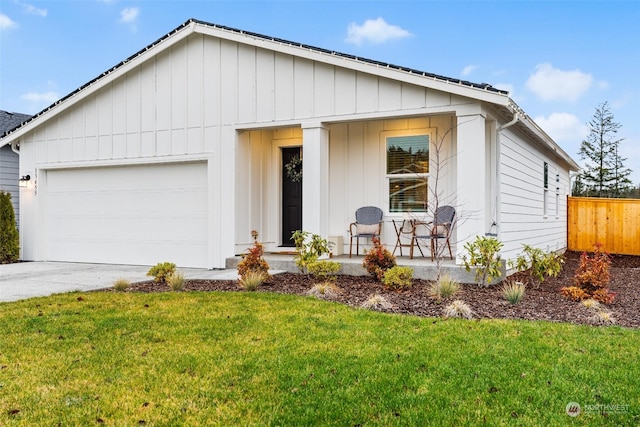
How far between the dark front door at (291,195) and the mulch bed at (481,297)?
1939 mm

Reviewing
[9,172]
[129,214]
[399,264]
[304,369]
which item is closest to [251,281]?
[399,264]

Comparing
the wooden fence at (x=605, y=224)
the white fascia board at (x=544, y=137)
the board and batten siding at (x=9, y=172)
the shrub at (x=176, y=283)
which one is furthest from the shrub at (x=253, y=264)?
the wooden fence at (x=605, y=224)

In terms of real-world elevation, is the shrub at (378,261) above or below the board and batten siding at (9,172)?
below

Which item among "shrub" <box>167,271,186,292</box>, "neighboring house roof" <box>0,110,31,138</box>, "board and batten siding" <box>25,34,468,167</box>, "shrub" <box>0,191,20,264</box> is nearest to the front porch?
"shrub" <box>167,271,186,292</box>

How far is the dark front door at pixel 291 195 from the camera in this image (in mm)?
9539

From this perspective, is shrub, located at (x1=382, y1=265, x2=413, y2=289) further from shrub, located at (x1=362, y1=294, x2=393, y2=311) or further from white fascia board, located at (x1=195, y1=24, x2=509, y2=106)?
white fascia board, located at (x1=195, y1=24, x2=509, y2=106)

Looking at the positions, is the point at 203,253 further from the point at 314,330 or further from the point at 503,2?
the point at 503,2

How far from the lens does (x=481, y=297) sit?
586 cm

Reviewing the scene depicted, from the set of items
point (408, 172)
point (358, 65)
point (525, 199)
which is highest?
point (358, 65)

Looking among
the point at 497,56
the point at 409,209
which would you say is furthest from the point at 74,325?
the point at 497,56

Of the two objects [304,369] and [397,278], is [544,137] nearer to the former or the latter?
[397,278]

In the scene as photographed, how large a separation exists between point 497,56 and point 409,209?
7.82m

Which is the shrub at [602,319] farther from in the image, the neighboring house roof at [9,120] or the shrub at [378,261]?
the neighboring house roof at [9,120]

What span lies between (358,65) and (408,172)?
2.13 meters
